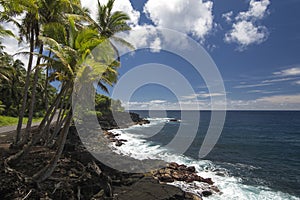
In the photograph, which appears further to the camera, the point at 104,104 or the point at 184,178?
the point at 104,104

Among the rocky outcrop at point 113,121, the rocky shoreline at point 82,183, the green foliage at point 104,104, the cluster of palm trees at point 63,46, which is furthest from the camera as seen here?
the green foliage at point 104,104

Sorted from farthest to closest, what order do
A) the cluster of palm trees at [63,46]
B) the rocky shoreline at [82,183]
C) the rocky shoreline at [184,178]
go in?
the rocky shoreline at [184,178] → the cluster of palm trees at [63,46] → the rocky shoreline at [82,183]

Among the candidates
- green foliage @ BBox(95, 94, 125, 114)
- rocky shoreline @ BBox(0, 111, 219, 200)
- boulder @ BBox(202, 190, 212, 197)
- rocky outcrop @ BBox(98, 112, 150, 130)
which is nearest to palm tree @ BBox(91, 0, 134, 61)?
rocky shoreline @ BBox(0, 111, 219, 200)

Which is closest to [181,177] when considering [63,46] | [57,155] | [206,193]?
[206,193]

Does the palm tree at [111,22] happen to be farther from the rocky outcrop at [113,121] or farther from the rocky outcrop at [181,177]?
the rocky outcrop at [113,121]

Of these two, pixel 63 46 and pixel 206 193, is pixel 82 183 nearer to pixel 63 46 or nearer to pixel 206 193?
pixel 63 46

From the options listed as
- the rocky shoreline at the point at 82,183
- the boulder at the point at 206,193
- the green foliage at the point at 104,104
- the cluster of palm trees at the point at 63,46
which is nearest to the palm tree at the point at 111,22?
the cluster of palm trees at the point at 63,46

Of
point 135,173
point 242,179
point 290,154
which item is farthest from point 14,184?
point 290,154

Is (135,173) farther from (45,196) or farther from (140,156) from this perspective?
(140,156)

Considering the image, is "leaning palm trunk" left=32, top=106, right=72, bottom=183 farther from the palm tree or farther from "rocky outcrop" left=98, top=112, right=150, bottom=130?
"rocky outcrop" left=98, top=112, right=150, bottom=130

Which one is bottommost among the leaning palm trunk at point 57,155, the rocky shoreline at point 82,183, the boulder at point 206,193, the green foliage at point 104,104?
the boulder at point 206,193

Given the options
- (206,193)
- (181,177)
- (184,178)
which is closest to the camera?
(206,193)

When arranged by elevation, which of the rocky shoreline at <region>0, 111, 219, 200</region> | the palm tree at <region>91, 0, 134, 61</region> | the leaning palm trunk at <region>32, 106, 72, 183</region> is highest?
the palm tree at <region>91, 0, 134, 61</region>

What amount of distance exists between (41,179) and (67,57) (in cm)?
513
